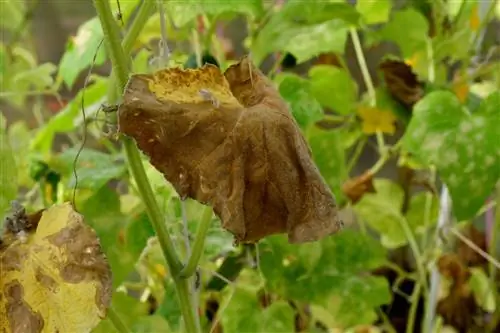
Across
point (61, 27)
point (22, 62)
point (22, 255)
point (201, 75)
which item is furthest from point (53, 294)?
point (61, 27)

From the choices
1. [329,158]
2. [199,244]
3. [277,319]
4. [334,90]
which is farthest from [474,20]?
[199,244]

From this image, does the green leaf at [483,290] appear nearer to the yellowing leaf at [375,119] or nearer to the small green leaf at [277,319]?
the yellowing leaf at [375,119]

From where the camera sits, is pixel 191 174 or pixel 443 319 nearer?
pixel 191 174

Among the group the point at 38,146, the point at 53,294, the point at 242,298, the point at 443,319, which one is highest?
the point at 53,294

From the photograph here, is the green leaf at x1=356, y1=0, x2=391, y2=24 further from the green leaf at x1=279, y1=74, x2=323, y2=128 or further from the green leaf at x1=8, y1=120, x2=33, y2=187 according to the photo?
the green leaf at x1=8, y1=120, x2=33, y2=187

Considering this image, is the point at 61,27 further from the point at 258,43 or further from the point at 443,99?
the point at 443,99
